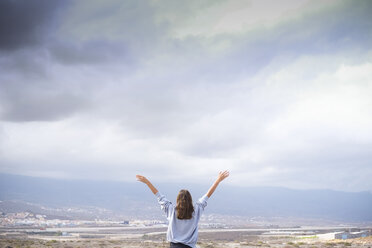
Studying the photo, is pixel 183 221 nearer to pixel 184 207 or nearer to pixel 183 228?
pixel 183 228

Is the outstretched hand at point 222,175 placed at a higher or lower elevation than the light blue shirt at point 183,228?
higher

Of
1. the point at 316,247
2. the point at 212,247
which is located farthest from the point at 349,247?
the point at 212,247

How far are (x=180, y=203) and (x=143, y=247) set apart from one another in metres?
27.8

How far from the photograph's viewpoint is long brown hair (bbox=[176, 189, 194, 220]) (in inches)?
241

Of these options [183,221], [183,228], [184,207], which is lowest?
[183,228]

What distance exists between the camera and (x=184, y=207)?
612 cm

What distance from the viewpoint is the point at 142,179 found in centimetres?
686

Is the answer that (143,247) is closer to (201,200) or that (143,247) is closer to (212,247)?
(212,247)

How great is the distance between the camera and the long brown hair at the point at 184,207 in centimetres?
612

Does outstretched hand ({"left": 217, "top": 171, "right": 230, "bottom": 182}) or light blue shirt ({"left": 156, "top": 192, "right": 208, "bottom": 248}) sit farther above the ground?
outstretched hand ({"left": 217, "top": 171, "right": 230, "bottom": 182})

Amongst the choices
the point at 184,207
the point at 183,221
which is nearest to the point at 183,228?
the point at 183,221

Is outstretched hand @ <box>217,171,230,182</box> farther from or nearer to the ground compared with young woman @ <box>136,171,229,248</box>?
farther from the ground

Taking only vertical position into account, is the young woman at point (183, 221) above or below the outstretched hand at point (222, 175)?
below

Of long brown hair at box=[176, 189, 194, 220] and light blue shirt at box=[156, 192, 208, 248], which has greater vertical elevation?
long brown hair at box=[176, 189, 194, 220]
